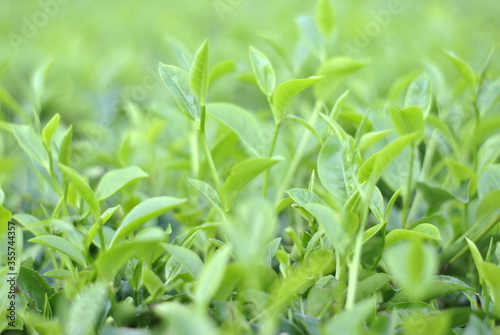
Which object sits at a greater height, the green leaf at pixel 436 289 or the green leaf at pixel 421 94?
the green leaf at pixel 421 94

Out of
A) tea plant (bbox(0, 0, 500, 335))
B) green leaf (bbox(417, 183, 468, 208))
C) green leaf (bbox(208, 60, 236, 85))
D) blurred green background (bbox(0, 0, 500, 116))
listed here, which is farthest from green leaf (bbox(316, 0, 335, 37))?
green leaf (bbox(417, 183, 468, 208))

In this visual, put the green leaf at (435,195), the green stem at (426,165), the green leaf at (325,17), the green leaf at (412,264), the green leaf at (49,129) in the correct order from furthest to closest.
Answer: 1. the green leaf at (325,17)
2. the green stem at (426,165)
3. the green leaf at (435,195)
4. the green leaf at (49,129)
5. the green leaf at (412,264)

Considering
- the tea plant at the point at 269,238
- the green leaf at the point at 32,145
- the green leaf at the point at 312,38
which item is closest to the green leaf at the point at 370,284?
the tea plant at the point at 269,238

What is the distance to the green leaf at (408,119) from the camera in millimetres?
903

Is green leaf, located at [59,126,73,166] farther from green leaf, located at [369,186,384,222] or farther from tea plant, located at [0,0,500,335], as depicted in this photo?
green leaf, located at [369,186,384,222]

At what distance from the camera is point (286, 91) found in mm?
922

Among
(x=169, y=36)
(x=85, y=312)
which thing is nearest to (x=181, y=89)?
(x=85, y=312)

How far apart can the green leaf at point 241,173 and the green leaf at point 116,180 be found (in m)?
0.15

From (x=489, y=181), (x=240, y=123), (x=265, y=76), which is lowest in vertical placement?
(x=489, y=181)

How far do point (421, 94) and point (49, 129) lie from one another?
2.24ft

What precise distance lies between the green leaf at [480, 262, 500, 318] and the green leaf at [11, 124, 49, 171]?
73cm

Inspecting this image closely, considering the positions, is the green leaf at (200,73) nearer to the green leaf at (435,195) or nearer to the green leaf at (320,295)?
the green leaf at (320,295)

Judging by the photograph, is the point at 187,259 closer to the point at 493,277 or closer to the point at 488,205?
the point at 493,277

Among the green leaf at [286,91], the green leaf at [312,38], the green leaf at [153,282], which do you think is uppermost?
the green leaf at [312,38]
